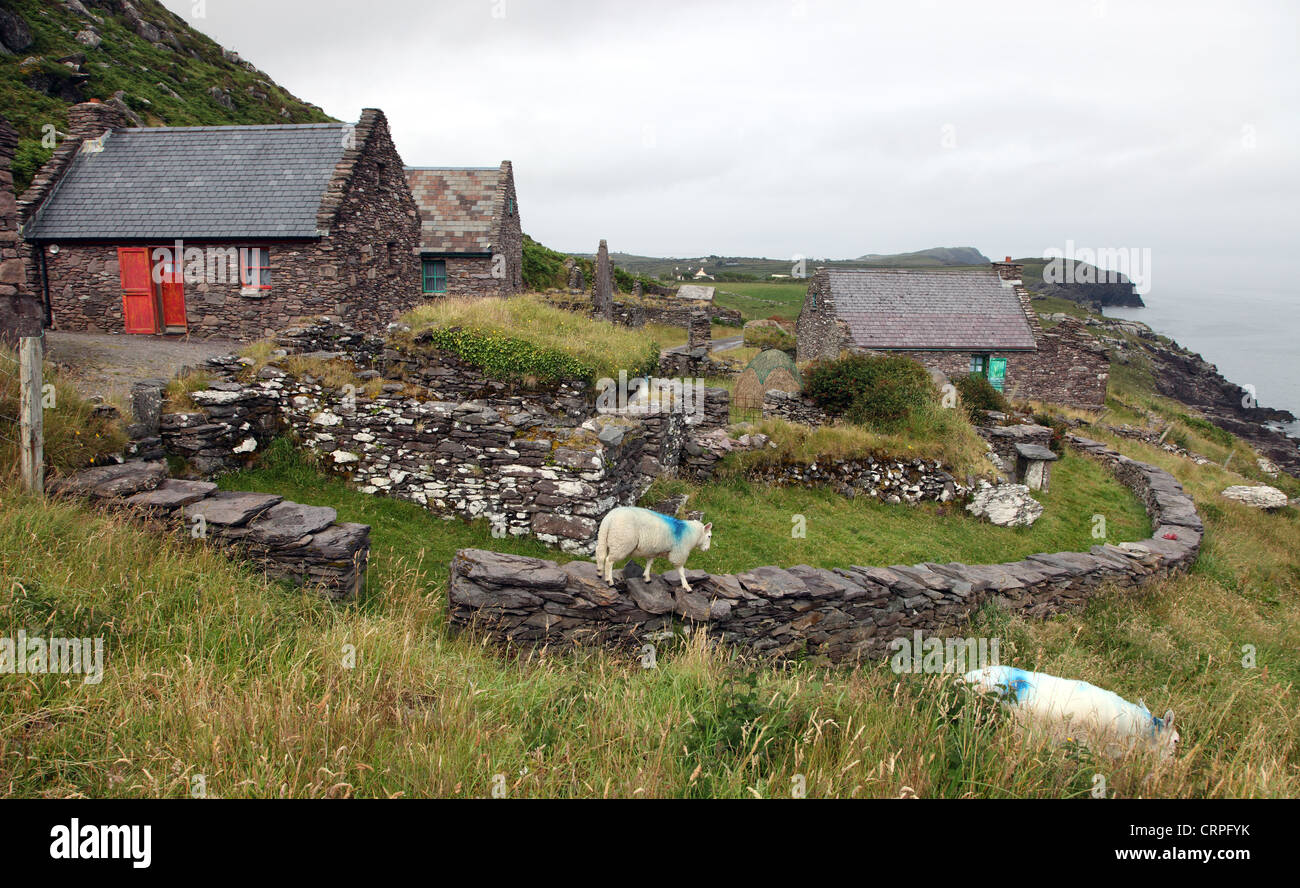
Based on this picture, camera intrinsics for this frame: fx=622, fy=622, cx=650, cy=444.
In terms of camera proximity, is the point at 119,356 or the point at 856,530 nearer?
the point at 856,530

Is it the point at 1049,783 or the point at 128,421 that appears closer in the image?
the point at 1049,783

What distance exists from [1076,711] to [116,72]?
5014cm

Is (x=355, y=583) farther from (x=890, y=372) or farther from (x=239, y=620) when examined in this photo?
(x=890, y=372)

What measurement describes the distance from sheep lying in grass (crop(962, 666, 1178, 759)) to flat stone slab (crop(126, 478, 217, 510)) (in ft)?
25.6

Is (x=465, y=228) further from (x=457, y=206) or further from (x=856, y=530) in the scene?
(x=856, y=530)

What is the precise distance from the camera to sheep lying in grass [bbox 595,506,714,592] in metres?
6.43

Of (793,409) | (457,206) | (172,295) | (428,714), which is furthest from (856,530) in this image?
(457,206)

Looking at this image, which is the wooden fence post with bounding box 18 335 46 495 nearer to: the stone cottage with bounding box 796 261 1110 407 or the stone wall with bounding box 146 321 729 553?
the stone wall with bounding box 146 321 729 553

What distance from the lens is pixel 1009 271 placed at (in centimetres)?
2955

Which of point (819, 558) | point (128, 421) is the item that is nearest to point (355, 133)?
point (128, 421)

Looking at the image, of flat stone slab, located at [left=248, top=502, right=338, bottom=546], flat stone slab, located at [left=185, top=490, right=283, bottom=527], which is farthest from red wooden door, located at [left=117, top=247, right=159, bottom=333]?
flat stone slab, located at [left=248, top=502, right=338, bottom=546]

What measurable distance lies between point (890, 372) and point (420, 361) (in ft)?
→ 38.8

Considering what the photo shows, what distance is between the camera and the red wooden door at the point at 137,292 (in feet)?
60.5
